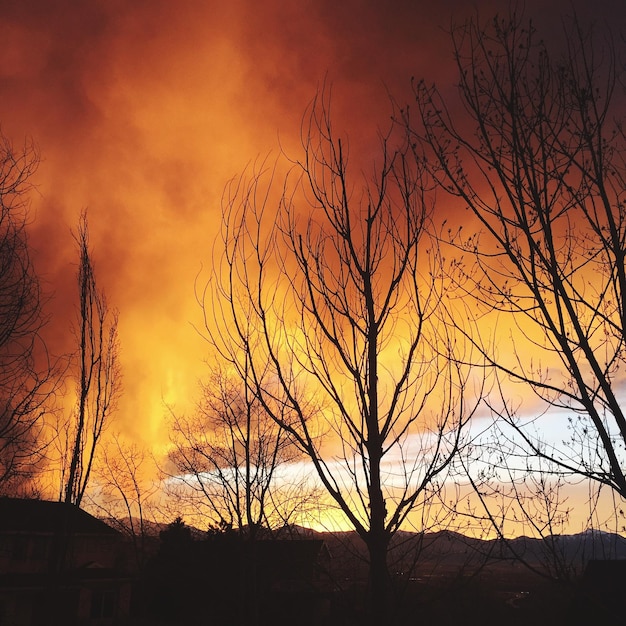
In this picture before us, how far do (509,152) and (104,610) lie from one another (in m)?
29.0

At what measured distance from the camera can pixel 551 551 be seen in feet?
12.1

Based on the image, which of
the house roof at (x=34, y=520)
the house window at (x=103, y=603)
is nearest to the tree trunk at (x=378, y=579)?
the house roof at (x=34, y=520)

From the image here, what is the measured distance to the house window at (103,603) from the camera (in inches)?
994

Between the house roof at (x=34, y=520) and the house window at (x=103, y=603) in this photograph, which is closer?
the house window at (x=103, y=603)

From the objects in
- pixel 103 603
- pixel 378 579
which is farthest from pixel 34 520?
pixel 378 579

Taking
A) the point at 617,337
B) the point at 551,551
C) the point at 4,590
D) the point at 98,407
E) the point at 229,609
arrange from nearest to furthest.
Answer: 1. the point at 617,337
2. the point at 551,551
3. the point at 98,407
4. the point at 229,609
5. the point at 4,590

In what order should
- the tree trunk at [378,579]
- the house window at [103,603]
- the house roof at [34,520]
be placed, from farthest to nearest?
the house roof at [34,520] → the house window at [103,603] → the tree trunk at [378,579]

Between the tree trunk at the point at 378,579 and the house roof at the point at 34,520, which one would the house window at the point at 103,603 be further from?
the tree trunk at the point at 378,579

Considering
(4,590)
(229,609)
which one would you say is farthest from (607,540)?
(4,590)

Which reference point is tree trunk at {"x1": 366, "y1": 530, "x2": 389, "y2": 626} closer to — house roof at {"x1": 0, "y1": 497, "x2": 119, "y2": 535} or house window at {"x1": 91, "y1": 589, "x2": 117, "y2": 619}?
house roof at {"x1": 0, "y1": 497, "x2": 119, "y2": 535}

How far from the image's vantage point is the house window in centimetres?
2525

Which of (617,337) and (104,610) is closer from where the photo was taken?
(617,337)

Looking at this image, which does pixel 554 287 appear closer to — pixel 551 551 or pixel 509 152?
pixel 509 152

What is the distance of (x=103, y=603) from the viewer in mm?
25594
